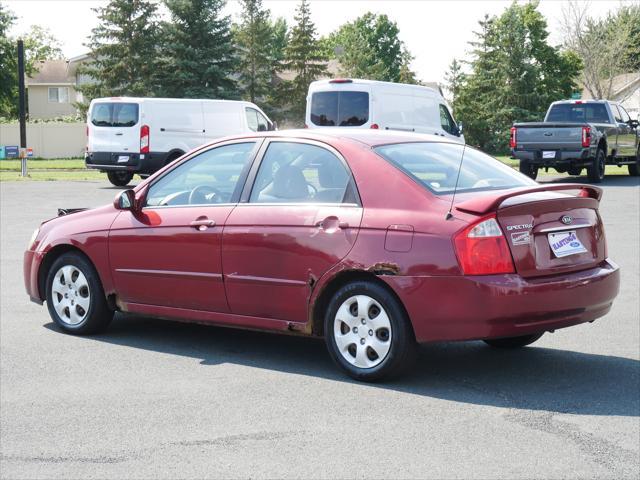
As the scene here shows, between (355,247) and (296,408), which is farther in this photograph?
(355,247)


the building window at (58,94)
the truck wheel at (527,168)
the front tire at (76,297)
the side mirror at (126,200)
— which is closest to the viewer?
the side mirror at (126,200)

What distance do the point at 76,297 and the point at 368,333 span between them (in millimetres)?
2716

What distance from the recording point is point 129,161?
2572 centimetres

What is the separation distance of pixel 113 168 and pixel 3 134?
116ft

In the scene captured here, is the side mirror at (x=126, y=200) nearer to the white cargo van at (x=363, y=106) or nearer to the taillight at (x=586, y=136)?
the white cargo van at (x=363, y=106)

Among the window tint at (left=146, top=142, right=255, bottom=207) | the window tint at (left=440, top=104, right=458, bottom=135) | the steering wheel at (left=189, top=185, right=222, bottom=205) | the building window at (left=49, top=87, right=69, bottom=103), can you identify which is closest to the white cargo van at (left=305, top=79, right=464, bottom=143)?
the window tint at (left=440, top=104, right=458, bottom=135)

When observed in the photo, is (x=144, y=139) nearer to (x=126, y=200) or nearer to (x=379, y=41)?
(x=126, y=200)

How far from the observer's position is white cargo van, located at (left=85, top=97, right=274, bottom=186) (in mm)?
25781

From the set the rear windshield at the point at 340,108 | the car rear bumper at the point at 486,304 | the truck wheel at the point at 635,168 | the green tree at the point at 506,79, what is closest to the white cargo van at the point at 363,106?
the rear windshield at the point at 340,108

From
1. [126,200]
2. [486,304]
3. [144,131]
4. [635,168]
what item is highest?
[144,131]

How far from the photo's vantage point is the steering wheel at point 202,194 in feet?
23.5

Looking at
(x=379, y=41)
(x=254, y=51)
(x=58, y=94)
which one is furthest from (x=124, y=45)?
(x=379, y=41)

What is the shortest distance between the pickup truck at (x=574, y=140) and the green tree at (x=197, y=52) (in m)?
31.9

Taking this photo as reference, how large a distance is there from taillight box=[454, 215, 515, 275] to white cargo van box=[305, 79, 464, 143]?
17.1m
